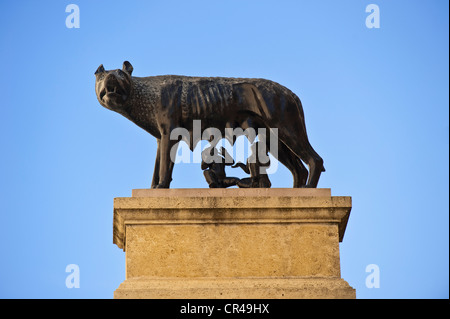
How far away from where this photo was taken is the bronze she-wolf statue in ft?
45.6

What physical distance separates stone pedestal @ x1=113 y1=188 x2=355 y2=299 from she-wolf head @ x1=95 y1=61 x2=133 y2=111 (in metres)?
1.56

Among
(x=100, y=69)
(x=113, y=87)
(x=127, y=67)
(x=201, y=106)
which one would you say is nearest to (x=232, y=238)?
(x=201, y=106)

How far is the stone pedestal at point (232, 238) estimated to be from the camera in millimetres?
12828

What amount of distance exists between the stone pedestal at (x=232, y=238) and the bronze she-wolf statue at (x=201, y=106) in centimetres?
83

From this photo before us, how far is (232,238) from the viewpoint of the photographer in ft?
42.8

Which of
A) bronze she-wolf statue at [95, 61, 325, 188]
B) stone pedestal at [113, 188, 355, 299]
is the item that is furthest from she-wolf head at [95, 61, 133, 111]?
stone pedestal at [113, 188, 355, 299]

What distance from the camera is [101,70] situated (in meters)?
14.1

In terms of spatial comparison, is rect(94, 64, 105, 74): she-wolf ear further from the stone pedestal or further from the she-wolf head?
the stone pedestal

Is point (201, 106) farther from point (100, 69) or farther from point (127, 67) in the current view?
point (100, 69)

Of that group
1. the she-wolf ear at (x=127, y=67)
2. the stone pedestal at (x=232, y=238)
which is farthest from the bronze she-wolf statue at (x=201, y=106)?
the stone pedestal at (x=232, y=238)

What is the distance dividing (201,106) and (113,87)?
4.45ft
